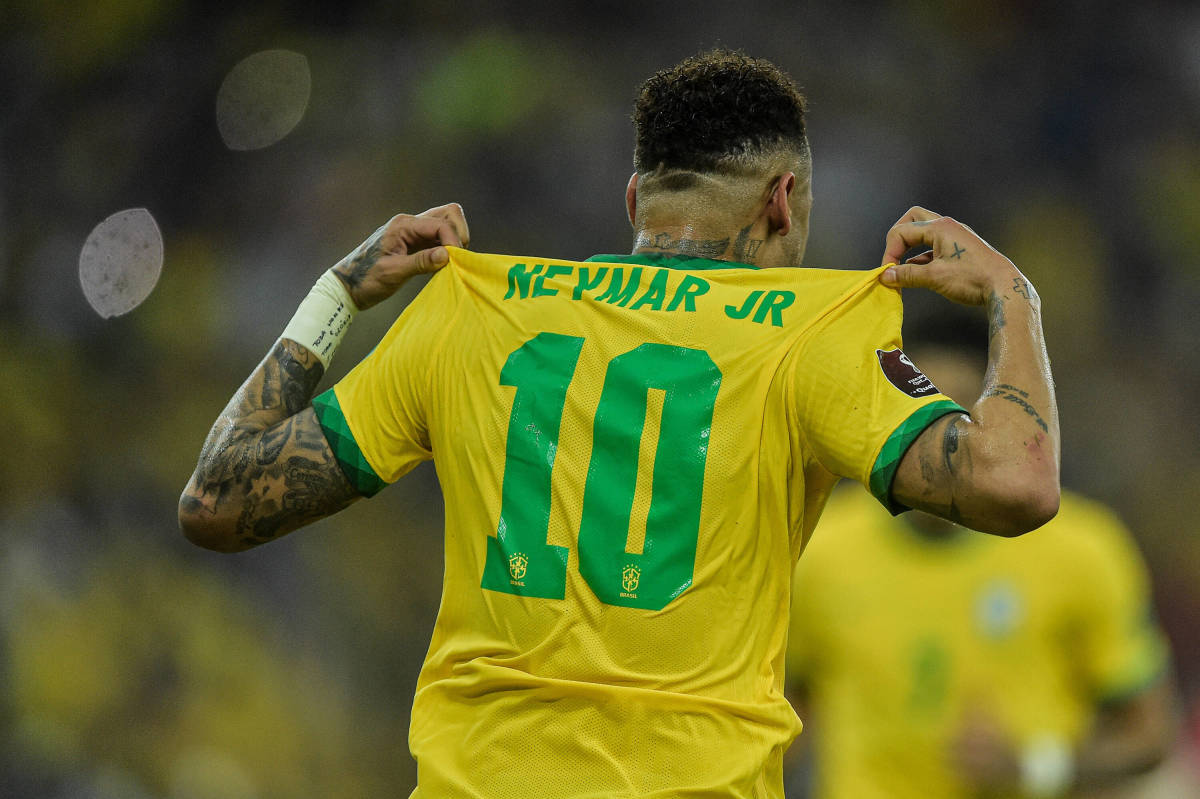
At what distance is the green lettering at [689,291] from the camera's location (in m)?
1.96

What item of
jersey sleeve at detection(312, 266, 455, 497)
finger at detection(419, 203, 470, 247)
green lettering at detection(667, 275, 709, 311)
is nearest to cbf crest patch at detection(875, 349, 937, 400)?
green lettering at detection(667, 275, 709, 311)

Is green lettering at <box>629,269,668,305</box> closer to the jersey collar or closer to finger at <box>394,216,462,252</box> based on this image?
the jersey collar

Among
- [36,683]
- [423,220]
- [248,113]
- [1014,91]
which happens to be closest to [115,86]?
[248,113]

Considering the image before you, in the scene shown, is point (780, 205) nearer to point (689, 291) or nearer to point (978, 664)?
point (689, 291)

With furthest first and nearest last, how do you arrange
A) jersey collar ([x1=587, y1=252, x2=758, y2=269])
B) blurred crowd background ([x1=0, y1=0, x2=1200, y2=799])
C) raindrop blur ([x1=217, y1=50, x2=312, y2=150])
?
raindrop blur ([x1=217, y1=50, x2=312, y2=150]) → blurred crowd background ([x1=0, y1=0, x2=1200, y2=799]) → jersey collar ([x1=587, y1=252, x2=758, y2=269])

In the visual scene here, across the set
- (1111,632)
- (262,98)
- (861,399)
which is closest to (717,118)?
(861,399)

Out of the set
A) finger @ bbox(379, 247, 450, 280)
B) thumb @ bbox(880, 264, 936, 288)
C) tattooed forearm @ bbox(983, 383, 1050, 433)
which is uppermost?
thumb @ bbox(880, 264, 936, 288)

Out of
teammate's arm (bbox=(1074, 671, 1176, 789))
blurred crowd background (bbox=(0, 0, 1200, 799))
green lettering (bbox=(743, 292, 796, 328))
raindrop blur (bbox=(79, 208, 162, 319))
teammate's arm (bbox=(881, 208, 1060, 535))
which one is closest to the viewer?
teammate's arm (bbox=(881, 208, 1060, 535))

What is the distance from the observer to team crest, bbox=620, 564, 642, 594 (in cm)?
182

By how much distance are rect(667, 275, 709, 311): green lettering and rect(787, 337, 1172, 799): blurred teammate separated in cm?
211

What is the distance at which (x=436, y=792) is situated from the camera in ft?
5.95

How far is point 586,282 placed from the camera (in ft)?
6.62

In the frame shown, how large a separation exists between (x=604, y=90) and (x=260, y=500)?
6049 millimetres

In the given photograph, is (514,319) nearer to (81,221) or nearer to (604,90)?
(604,90)
